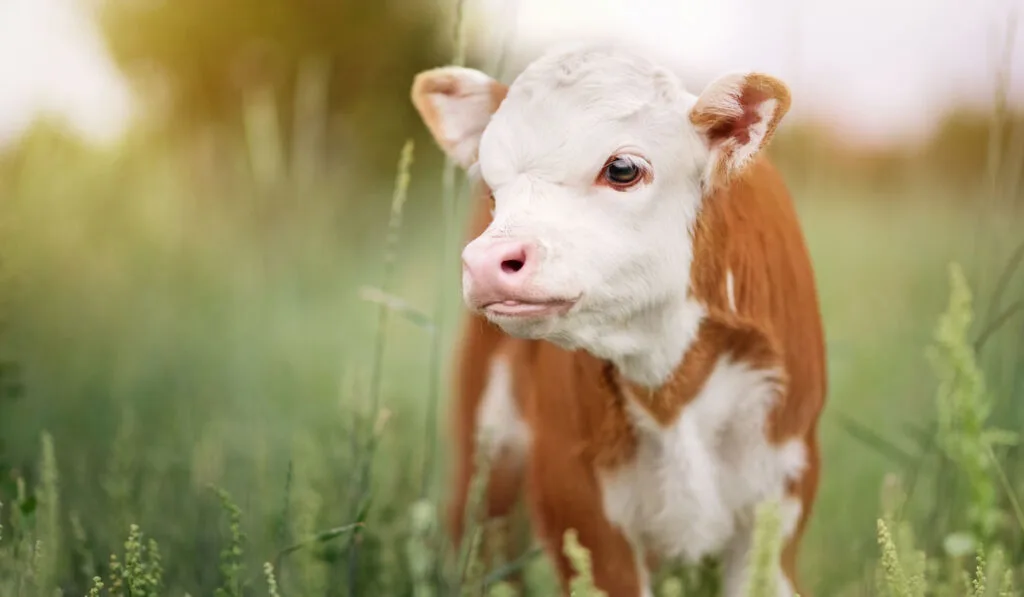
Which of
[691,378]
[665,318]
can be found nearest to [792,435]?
[691,378]

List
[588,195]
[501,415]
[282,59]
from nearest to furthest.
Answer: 1. [588,195]
2. [501,415]
3. [282,59]

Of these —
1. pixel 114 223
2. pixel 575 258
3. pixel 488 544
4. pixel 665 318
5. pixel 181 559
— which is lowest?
pixel 488 544

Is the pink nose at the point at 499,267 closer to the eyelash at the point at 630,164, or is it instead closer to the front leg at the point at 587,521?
the eyelash at the point at 630,164

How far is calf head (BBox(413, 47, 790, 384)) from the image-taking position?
149 cm

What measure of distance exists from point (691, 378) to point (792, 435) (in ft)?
0.79

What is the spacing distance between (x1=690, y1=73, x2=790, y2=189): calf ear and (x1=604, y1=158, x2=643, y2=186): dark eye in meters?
0.15

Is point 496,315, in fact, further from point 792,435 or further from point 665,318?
point 792,435

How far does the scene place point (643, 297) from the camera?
163 cm

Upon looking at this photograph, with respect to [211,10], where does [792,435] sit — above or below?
below

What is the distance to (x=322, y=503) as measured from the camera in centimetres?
252

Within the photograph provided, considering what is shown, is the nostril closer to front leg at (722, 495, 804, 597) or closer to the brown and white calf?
the brown and white calf

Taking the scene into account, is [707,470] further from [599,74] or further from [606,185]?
[599,74]

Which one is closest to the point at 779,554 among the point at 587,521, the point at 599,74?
the point at 587,521

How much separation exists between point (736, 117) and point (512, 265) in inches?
19.5
